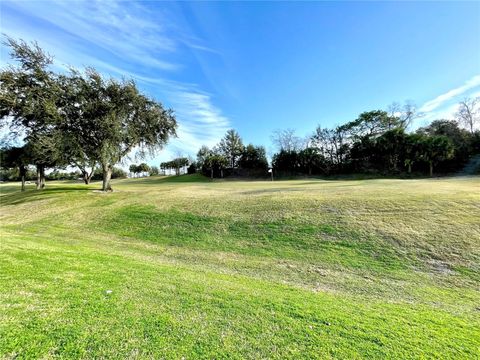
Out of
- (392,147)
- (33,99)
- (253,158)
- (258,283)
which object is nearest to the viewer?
(258,283)

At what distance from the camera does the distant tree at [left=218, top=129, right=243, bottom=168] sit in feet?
180

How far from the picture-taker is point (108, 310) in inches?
148

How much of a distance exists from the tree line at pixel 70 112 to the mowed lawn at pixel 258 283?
8817 millimetres

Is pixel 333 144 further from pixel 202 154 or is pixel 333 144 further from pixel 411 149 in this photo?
pixel 202 154

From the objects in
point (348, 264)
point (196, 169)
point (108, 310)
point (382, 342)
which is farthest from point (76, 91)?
point (196, 169)

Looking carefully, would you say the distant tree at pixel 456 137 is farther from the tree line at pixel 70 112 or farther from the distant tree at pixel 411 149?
the tree line at pixel 70 112

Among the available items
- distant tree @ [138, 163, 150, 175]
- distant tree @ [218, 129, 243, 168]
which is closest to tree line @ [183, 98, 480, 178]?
distant tree @ [218, 129, 243, 168]

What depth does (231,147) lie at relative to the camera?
55312mm

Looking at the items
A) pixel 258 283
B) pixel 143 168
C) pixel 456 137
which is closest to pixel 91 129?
pixel 258 283

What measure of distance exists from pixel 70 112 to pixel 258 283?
862 inches

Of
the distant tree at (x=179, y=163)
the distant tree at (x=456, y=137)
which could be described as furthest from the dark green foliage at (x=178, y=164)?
the distant tree at (x=456, y=137)

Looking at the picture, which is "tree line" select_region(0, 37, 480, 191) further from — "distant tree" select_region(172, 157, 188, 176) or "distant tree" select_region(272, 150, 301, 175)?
"distant tree" select_region(172, 157, 188, 176)

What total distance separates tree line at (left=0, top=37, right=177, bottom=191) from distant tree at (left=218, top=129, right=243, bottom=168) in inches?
1296

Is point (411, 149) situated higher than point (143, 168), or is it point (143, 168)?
point (411, 149)
